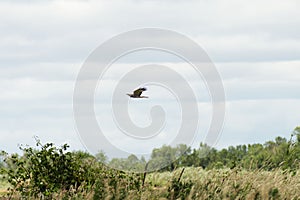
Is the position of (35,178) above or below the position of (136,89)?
below

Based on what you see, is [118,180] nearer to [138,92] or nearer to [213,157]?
[138,92]

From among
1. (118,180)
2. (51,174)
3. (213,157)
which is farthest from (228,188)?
(213,157)

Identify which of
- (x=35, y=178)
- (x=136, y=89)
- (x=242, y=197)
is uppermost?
(x=136, y=89)

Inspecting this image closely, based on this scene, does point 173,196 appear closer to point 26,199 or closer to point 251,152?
point 26,199

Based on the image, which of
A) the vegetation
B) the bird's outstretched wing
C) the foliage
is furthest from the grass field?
the bird's outstretched wing

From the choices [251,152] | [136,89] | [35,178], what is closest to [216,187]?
[136,89]

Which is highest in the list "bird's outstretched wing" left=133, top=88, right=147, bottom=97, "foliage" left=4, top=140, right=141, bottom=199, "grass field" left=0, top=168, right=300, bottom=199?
"bird's outstretched wing" left=133, top=88, right=147, bottom=97

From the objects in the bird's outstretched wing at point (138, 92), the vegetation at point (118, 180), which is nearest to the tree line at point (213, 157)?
the vegetation at point (118, 180)

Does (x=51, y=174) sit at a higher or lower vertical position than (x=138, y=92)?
lower

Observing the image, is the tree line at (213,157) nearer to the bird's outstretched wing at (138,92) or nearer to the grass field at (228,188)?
the grass field at (228,188)

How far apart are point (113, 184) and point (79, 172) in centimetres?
157

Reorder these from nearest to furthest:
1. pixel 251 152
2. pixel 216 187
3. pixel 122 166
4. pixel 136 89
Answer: pixel 136 89 → pixel 216 187 → pixel 122 166 → pixel 251 152

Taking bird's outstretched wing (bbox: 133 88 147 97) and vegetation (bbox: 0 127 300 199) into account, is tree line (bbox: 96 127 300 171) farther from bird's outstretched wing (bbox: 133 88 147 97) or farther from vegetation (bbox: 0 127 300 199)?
bird's outstretched wing (bbox: 133 88 147 97)

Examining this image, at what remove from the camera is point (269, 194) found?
11.9m
